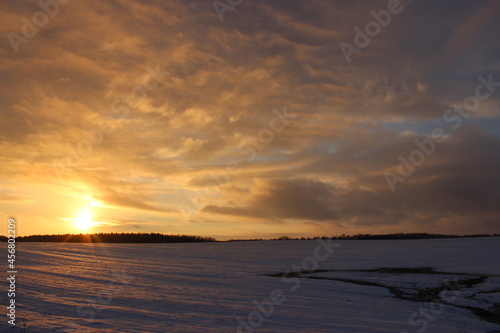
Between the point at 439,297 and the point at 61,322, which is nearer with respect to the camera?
the point at 61,322

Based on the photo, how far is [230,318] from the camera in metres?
15.4

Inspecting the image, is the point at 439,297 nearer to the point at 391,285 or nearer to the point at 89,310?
the point at 391,285

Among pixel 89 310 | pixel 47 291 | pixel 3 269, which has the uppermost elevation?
pixel 3 269

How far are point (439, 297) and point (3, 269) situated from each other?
2506 cm

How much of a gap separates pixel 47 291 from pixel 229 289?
9.51m

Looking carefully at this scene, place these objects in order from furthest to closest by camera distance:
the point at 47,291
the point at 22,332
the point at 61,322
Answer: the point at 47,291 < the point at 61,322 < the point at 22,332

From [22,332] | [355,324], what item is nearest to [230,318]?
[355,324]

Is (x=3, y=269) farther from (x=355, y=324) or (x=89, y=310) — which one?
(x=355, y=324)

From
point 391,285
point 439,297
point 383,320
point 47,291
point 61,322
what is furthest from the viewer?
point 391,285

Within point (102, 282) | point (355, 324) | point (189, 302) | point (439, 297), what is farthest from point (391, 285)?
point (102, 282)

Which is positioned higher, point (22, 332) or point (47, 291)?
point (47, 291)

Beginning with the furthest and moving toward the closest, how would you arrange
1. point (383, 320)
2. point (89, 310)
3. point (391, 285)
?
point (391, 285) < point (383, 320) < point (89, 310)

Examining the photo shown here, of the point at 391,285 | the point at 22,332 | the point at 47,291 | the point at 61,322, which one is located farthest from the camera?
the point at 391,285

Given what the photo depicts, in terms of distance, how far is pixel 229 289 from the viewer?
2309cm
